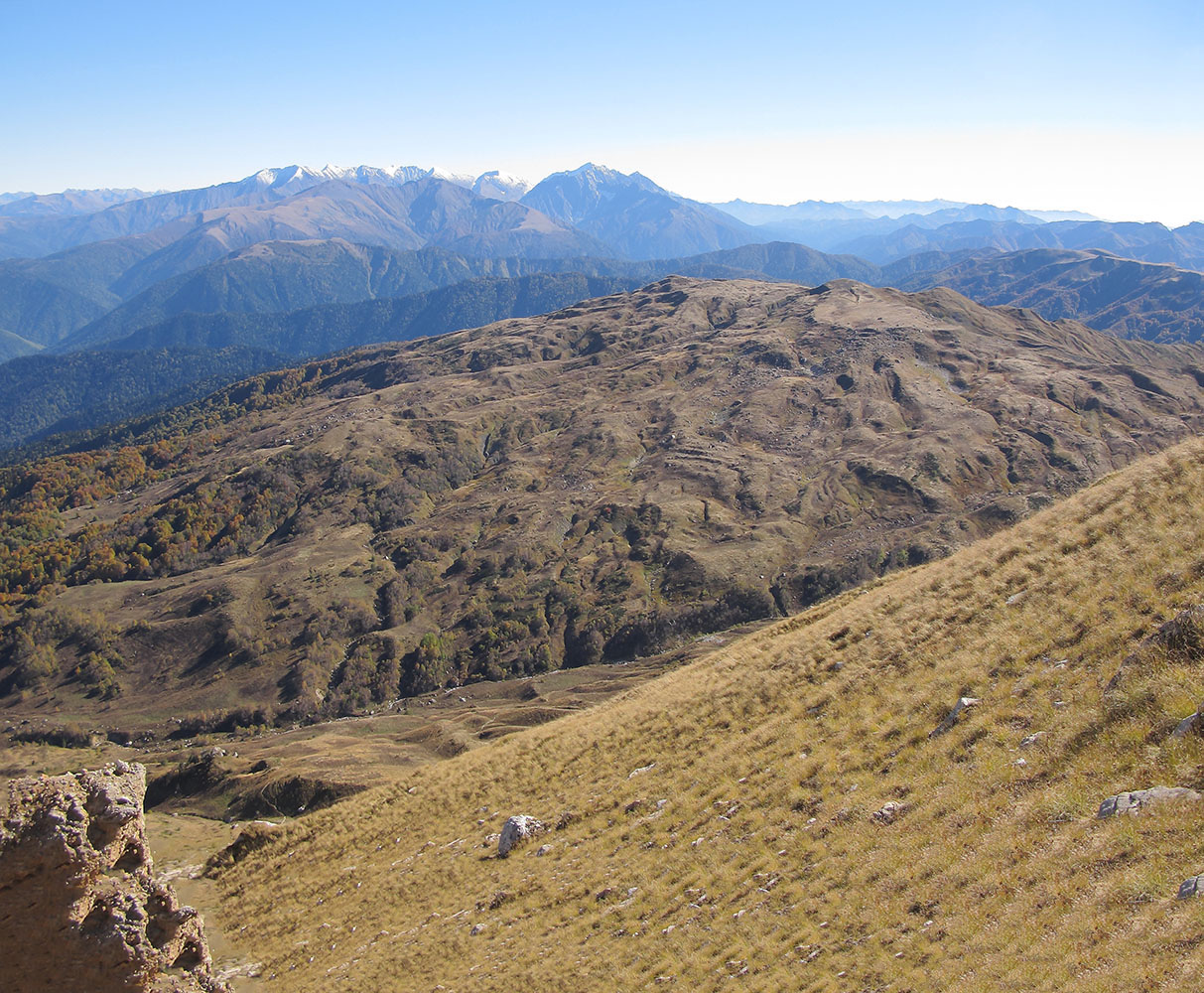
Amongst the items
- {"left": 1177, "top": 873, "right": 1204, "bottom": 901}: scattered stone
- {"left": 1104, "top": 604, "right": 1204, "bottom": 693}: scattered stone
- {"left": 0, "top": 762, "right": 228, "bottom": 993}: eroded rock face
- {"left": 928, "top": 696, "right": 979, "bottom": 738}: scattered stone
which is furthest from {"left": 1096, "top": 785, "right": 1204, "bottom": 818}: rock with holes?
{"left": 0, "top": 762, "right": 228, "bottom": 993}: eroded rock face

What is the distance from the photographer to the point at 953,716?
24.0 m

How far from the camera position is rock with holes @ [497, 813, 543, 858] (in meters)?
34.9

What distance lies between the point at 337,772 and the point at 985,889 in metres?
82.8

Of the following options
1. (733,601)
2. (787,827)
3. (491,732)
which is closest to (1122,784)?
(787,827)

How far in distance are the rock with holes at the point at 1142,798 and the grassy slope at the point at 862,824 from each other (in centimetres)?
32

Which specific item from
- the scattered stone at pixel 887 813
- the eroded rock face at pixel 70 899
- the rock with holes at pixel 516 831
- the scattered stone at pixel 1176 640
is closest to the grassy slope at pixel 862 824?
the scattered stone at pixel 887 813

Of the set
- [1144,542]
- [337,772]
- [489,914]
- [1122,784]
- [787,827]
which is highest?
[1144,542]

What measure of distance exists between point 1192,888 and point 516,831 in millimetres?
29090

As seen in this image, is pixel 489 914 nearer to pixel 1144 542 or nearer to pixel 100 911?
pixel 100 911

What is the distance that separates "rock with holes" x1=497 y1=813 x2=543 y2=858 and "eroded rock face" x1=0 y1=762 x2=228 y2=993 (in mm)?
16002

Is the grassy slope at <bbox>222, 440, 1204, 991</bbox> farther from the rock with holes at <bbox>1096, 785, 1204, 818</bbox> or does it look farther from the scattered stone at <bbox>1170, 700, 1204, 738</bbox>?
the scattered stone at <bbox>1170, 700, 1204, 738</bbox>

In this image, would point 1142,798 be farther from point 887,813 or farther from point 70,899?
point 70,899

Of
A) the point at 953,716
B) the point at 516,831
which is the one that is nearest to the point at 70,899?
the point at 516,831

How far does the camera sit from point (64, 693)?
17825 centimetres
